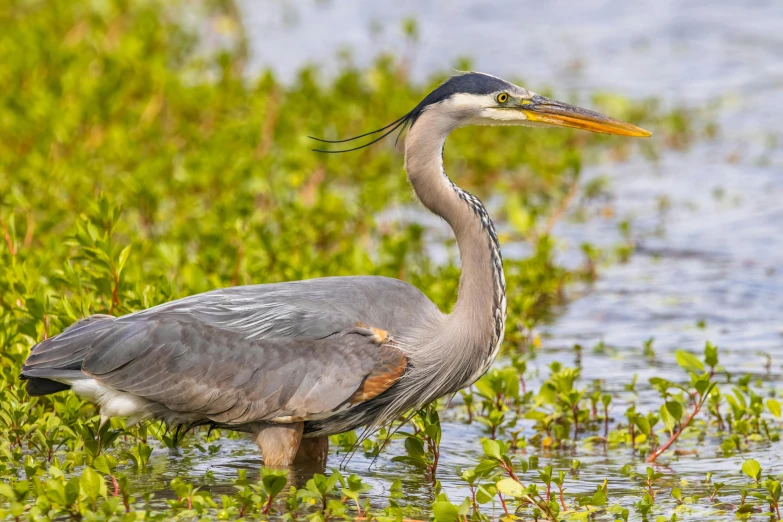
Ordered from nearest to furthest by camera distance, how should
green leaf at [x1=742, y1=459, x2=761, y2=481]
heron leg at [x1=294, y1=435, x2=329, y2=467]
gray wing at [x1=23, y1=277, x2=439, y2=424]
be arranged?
1. green leaf at [x1=742, y1=459, x2=761, y2=481]
2. gray wing at [x1=23, y1=277, x2=439, y2=424]
3. heron leg at [x1=294, y1=435, x2=329, y2=467]

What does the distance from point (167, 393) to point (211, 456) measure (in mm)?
552

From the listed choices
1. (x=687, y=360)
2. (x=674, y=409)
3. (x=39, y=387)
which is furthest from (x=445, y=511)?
(x=39, y=387)

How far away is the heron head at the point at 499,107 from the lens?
564 cm

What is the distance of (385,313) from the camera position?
537 centimetres

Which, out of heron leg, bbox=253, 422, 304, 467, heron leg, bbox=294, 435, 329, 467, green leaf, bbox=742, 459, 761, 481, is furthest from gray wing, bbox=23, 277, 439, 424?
green leaf, bbox=742, 459, 761, 481

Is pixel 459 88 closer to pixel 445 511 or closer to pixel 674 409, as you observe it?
pixel 674 409

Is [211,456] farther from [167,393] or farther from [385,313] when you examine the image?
[385,313]

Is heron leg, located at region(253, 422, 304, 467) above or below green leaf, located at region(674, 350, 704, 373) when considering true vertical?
below

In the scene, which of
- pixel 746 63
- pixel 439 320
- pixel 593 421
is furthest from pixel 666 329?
pixel 746 63

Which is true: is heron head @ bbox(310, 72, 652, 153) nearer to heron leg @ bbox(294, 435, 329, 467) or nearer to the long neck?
the long neck

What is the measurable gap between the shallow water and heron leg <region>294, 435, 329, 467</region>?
13 cm

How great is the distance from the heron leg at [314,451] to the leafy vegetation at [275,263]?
0.10 meters

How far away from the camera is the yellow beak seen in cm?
580

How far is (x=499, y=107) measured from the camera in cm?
574
